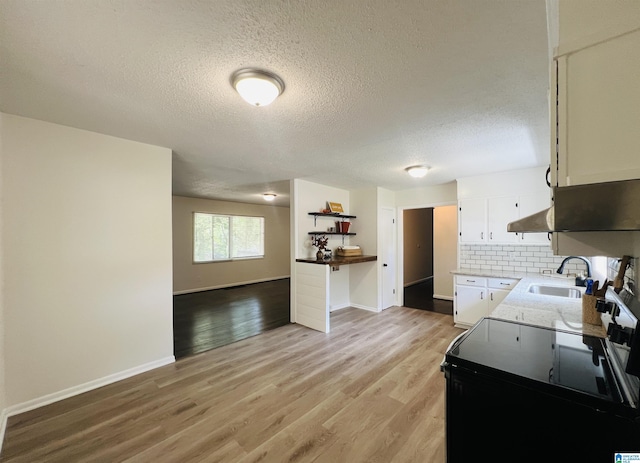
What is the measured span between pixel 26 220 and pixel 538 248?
18.9ft

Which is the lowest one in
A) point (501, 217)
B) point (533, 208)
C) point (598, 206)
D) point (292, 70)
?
point (598, 206)

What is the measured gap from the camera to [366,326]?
4.14 metres

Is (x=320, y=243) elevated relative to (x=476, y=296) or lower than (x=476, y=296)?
elevated

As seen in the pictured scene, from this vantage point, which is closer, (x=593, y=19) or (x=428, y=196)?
(x=593, y=19)

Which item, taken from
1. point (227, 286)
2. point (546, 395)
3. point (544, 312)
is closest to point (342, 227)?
point (544, 312)

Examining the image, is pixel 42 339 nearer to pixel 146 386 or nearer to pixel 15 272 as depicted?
pixel 15 272

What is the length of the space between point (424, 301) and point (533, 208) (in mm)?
2856

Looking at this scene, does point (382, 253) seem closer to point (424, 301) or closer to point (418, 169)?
point (424, 301)

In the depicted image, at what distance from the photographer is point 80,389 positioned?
2.37m

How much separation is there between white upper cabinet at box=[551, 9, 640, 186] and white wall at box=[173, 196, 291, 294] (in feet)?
23.1

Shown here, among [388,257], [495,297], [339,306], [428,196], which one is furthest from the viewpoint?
[388,257]

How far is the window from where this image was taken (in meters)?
6.82

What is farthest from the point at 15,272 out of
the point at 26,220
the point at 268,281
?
the point at 268,281

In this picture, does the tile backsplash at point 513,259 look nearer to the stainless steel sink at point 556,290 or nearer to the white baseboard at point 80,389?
the stainless steel sink at point 556,290
